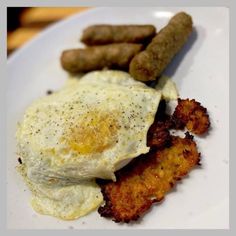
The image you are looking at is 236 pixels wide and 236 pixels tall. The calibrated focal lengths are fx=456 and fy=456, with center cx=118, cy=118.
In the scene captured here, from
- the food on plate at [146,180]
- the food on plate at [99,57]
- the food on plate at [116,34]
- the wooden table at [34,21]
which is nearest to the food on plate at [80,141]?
the food on plate at [146,180]

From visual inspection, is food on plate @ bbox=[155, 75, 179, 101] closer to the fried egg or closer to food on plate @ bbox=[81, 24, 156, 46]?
the fried egg

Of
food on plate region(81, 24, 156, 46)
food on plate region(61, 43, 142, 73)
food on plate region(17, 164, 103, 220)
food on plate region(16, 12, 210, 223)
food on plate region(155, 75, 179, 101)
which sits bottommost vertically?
food on plate region(17, 164, 103, 220)

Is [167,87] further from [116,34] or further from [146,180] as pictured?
[146,180]

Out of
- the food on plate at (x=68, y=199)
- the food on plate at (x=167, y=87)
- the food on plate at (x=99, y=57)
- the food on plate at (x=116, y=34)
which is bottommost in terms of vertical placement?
the food on plate at (x=68, y=199)

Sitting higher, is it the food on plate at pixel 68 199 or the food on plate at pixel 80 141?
the food on plate at pixel 80 141

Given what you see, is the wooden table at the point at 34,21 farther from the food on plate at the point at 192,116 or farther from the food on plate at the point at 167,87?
the food on plate at the point at 192,116

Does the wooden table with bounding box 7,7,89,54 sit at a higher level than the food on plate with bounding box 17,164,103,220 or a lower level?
higher

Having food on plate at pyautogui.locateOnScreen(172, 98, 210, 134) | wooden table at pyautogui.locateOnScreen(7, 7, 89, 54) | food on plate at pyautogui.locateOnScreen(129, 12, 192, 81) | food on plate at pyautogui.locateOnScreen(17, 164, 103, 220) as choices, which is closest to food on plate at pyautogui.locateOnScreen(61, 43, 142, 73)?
food on plate at pyautogui.locateOnScreen(129, 12, 192, 81)
